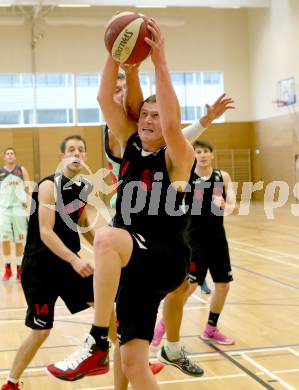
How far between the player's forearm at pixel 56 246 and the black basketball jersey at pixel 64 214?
0.62ft

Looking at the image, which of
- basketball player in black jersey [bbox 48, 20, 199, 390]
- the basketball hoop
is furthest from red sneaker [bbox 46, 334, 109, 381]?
the basketball hoop

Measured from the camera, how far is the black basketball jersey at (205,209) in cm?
579

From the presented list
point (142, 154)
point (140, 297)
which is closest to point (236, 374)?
point (140, 297)

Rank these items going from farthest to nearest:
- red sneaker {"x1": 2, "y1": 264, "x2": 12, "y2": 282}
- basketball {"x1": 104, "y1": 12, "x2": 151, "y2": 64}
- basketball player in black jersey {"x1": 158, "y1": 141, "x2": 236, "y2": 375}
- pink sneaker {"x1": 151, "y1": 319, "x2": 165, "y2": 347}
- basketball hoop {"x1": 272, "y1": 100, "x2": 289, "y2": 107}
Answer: basketball hoop {"x1": 272, "y1": 100, "x2": 289, "y2": 107} < red sneaker {"x1": 2, "y1": 264, "x2": 12, "y2": 282} < basketball player in black jersey {"x1": 158, "y1": 141, "x2": 236, "y2": 375} < pink sneaker {"x1": 151, "y1": 319, "x2": 165, "y2": 347} < basketball {"x1": 104, "y1": 12, "x2": 151, "y2": 64}

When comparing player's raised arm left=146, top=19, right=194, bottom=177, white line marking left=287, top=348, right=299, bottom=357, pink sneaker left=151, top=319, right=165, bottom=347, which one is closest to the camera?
player's raised arm left=146, top=19, right=194, bottom=177

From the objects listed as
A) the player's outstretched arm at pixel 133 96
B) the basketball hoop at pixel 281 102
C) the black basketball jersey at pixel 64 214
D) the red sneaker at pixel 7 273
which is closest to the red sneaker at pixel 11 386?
the black basketball jersey at pixel 64 214

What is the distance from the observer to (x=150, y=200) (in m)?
3.11

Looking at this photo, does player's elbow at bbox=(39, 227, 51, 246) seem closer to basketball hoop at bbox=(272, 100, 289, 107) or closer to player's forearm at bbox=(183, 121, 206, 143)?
player's forearm at bbox=(183, 121, 206, 143)

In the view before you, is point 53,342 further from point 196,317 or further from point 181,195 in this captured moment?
point 181,195

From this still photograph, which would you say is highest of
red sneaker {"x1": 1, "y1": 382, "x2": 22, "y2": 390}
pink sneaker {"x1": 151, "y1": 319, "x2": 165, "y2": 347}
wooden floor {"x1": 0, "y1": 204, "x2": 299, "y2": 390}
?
A: red sneaker {"x1": 1, "y1": 382, "x2": 22, "y2": 390}

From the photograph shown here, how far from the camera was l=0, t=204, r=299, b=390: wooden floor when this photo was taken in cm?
466

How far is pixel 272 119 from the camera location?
24000 mm

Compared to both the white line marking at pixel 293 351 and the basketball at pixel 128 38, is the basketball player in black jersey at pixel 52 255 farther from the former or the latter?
the white line marking at pixel 293 351

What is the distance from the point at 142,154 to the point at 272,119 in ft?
70.5
